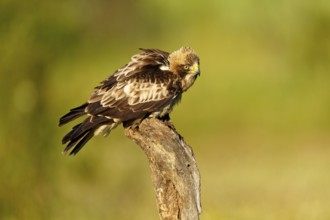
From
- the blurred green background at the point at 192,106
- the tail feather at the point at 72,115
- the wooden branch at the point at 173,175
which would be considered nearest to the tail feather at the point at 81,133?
the tail feather at the point at 72,115

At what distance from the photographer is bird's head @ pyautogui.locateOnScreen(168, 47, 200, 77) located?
41.1 feet

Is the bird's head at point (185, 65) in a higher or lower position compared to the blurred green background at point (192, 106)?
lower

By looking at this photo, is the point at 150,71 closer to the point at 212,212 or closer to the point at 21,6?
the point at 212,212

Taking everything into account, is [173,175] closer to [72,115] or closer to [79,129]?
[79,129]

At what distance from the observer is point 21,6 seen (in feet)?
58.1

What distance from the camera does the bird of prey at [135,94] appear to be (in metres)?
11.9

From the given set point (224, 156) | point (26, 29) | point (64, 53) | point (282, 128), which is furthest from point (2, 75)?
point (64, 53)

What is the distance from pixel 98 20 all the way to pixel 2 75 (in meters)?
29.0

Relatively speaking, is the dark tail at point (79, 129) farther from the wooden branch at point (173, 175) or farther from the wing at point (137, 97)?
the wooden branch at point (173, 175)

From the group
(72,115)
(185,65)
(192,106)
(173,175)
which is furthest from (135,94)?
(192,106)

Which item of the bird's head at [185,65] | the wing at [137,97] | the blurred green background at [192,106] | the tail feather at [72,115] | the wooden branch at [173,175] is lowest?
the wooden branch at [173,175]

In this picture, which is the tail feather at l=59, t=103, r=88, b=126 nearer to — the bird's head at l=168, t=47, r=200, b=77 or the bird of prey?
the bird of prey

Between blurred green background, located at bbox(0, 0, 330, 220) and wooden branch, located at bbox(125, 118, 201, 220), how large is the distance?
2.87 metres

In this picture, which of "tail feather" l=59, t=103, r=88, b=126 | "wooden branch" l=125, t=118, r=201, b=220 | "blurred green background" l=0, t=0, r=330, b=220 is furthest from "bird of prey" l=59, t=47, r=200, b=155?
"blurred green background" l=0, t=0, r=330, b=220
